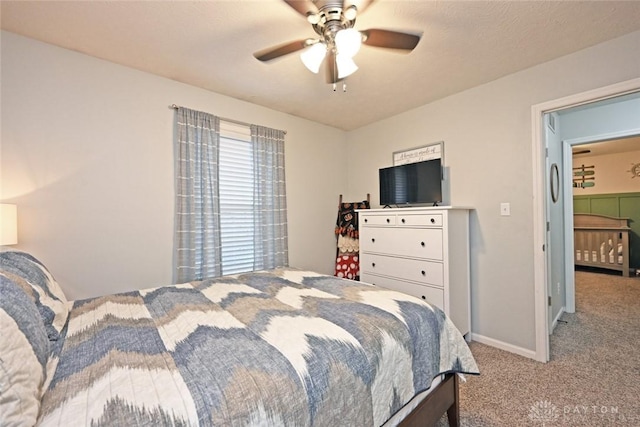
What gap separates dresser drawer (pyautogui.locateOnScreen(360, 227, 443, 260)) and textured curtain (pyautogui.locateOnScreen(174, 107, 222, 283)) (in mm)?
1561

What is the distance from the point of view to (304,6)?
143 centimetres

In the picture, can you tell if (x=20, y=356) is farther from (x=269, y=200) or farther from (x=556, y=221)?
(x=556, y=221)

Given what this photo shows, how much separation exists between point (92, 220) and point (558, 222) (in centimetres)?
452

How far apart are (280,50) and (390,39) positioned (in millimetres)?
659

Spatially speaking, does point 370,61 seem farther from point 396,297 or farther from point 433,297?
point 433,297

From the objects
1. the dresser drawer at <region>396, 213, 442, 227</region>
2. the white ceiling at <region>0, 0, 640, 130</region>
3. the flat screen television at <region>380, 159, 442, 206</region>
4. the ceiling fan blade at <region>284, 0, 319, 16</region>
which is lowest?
the dresser drawer at <region>396, 213, 442, 227</region>

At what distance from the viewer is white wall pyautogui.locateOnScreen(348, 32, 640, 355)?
220 centimetres

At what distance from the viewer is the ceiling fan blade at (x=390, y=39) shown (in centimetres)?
153

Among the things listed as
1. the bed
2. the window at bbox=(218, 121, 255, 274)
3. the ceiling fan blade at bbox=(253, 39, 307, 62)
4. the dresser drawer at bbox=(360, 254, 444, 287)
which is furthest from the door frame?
the window at bbox=(218, 121, 255, 274)

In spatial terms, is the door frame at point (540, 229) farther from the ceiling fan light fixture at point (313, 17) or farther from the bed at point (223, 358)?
the ceiling fan light fixture at point (313, 17)

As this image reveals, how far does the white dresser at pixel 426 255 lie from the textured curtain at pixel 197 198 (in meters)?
1.64

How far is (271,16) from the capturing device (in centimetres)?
170

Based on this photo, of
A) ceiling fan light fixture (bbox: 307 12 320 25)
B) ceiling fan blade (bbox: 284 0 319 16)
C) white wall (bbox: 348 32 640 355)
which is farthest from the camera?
white wall (bbox: 348 32 640 355)

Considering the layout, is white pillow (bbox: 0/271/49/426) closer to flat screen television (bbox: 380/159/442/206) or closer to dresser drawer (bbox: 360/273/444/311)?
dresser drawer (bbox: 360/273/444/311)
